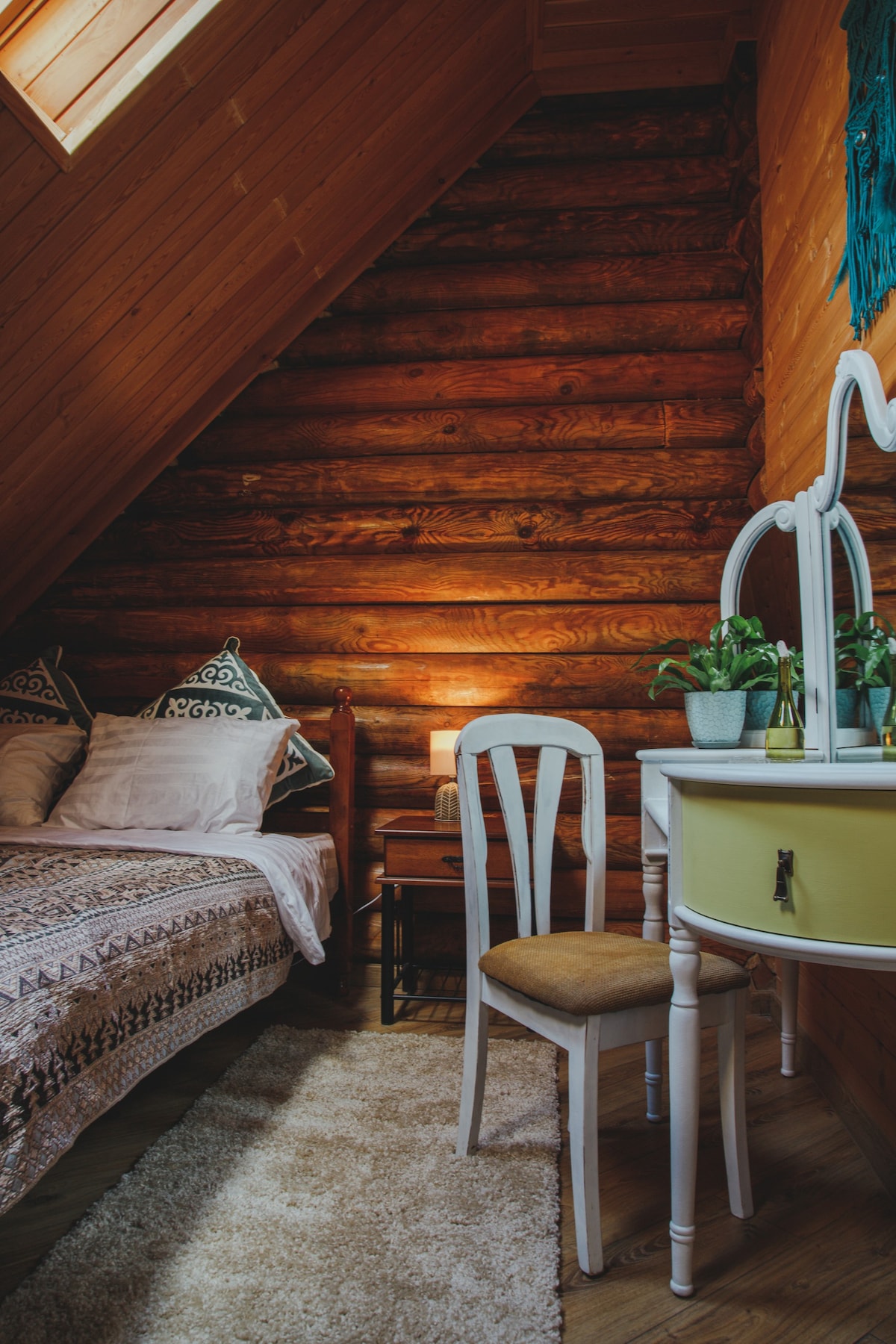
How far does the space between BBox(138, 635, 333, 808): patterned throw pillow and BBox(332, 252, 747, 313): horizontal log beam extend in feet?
5.24

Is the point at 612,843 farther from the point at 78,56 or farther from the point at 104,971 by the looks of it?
the point at 78,56

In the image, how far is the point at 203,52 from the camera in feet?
7.11

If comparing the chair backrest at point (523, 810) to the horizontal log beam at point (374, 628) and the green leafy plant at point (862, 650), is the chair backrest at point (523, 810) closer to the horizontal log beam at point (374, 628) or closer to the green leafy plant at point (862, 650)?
the green leafy plant at point (862, 650)

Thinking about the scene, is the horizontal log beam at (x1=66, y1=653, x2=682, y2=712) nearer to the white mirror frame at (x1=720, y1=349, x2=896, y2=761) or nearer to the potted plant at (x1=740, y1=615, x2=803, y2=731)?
the potted plant at (x1=740, y1=615, x2=803, y2=731)

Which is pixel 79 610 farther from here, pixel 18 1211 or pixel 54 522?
pixel 18 1211

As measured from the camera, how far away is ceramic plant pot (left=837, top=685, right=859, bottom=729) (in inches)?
74.0

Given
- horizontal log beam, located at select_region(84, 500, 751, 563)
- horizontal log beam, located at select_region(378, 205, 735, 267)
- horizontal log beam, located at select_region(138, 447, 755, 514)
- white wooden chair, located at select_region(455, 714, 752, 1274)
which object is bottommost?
white wooden chair, located at select_region(455, 714, 752, 1274)

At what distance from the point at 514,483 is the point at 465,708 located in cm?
92

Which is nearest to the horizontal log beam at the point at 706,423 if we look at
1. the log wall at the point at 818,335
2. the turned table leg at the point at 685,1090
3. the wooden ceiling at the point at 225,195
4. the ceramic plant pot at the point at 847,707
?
the log wall at the point at 818,335

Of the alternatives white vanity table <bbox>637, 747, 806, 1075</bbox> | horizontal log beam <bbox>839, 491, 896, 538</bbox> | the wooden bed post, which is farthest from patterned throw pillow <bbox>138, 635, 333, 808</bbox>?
horizontal log beam <bbox>839, 491, 896, 538</bbox>

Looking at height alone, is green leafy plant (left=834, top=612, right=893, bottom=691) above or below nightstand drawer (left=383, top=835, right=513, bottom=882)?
above

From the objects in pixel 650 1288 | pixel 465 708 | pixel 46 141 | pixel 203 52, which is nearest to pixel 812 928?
pixel 650 1288

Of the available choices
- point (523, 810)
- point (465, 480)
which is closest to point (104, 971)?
point (523, 810)

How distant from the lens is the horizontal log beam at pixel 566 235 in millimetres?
3262
